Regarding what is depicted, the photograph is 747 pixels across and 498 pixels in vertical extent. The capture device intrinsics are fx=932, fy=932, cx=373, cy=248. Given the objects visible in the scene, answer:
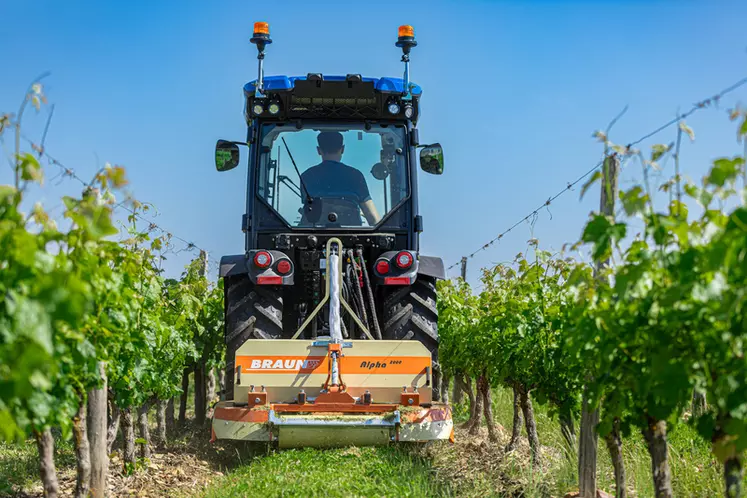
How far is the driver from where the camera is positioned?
23.5ft

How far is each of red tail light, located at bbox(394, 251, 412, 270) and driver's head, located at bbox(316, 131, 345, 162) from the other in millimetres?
1024

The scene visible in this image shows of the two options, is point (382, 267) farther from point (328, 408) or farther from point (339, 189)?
point (328, 408)

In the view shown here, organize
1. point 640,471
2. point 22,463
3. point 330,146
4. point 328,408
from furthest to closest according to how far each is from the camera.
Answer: point 330,146, point 22,463, point 640,471, point 328,408

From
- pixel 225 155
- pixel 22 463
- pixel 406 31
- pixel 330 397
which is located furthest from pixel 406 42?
pixel 22 463

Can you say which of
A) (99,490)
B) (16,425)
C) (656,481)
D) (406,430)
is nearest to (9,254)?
(16,425)

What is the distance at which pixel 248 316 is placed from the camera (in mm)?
6828

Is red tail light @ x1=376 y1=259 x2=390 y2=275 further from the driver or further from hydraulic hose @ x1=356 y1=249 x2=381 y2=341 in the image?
the driver

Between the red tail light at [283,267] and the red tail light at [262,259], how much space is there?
0.09m

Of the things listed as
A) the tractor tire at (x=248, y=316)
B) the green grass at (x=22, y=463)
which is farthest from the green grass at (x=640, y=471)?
the green grass at (x=22, y=463)

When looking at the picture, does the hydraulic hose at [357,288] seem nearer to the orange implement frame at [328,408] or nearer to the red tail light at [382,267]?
the red tail light at [382,267]

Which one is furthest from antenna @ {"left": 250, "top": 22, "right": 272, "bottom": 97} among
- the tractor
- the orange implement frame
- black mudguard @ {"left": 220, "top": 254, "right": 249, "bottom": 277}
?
the orange implement frame

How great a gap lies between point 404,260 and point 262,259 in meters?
1.03

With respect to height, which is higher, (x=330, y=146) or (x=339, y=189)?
(x=330, y=146)

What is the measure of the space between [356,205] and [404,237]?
0.45 metres
